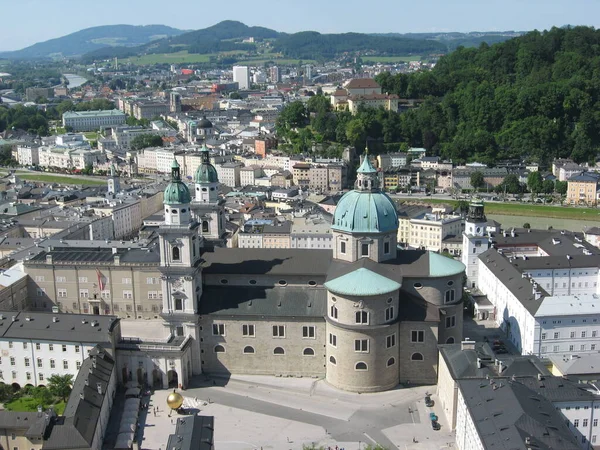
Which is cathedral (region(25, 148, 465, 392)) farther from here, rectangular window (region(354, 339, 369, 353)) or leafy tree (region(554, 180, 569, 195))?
leafy tree (region(554, 180, 569, 195))

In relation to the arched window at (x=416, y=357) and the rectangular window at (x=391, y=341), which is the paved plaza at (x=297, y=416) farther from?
the rectangular window at (x=391, y=341)

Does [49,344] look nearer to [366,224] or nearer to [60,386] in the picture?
[60,386]

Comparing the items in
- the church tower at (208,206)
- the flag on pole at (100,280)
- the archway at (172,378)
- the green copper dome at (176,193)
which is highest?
the green copper dome at (176,193)

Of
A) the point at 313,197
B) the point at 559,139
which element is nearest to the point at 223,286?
the point at 313,197

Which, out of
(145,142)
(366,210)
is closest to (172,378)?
(366,210)

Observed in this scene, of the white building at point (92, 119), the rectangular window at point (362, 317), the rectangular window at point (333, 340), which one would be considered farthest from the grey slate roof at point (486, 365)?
the white building at point (92, 119)

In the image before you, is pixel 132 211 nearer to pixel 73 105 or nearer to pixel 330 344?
pixel 330 344

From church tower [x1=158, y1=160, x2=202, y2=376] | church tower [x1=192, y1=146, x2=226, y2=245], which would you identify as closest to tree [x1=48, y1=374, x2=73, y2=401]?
church tower [x1=158, y1=160, x2=202, y2=376]
